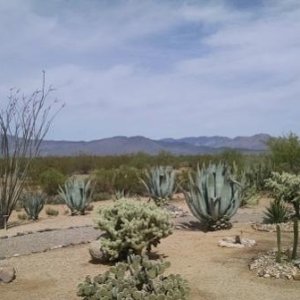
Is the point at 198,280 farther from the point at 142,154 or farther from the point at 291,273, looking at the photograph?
the point at 142,154

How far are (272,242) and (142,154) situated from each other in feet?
97.2

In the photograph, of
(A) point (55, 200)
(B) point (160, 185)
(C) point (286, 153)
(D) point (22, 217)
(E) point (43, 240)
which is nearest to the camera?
(E) point (43, 240)

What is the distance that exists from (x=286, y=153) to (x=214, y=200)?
1403cm

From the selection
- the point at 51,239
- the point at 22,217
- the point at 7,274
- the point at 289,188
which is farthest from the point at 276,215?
the point at 22,217

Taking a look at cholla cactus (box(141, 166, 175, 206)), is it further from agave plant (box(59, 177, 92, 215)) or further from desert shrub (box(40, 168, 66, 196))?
desert shrub (box(40, 168, 66, 196))

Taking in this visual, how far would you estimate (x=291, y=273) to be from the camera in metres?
7.73

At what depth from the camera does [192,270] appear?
8.27 meters

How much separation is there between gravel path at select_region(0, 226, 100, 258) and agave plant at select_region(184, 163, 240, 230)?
2.23 meters

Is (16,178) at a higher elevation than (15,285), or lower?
higher

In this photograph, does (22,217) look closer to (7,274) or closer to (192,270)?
(7,274)

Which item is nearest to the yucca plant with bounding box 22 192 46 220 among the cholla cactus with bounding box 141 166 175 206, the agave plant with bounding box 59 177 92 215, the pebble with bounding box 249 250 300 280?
the agave plant with bounding box 59 177 92 215

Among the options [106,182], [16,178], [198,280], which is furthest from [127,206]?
[106,182]

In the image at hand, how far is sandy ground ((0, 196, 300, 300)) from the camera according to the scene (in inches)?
281

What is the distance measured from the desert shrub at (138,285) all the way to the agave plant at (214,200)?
5.04 metres
